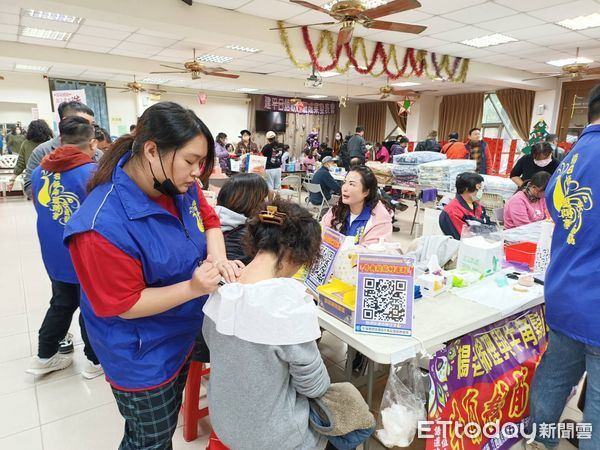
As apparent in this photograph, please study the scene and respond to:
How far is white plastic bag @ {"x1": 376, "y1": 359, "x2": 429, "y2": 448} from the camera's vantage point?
143 cm

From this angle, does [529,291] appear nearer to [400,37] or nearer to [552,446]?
[552,446]

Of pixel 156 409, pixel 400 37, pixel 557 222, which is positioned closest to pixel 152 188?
pixel 156 409

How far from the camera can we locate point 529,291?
70.2 inches

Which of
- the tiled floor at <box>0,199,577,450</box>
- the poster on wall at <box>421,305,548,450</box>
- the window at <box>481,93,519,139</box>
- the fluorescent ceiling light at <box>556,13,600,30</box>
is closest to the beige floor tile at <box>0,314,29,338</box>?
the tiled floor at <box>0,199,577,450</box>

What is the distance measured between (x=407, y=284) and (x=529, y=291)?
0.84 m

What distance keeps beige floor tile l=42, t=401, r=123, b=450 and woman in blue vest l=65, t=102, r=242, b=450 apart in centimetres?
75

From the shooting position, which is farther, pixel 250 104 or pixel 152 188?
pixel 250 104

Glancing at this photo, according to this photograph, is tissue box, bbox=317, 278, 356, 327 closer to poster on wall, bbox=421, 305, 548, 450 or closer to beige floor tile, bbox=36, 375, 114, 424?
poster on wall, bbox=421, 305, 548, 450

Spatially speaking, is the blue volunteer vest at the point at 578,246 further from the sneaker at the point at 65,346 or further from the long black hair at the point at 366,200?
the sneaker at the point at 65,346

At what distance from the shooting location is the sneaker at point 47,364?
7.23 feet

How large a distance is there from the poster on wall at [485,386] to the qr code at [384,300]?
12.0 inches

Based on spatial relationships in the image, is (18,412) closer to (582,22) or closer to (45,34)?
(45,34)

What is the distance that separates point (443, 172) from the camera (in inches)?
190

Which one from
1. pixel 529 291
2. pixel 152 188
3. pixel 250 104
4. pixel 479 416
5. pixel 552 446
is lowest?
pixel 552 446
